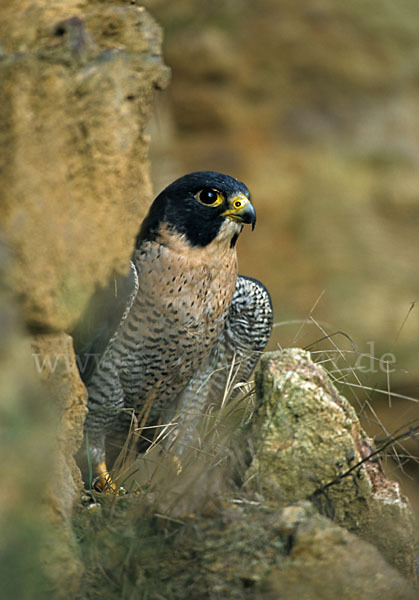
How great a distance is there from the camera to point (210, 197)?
3.90 m

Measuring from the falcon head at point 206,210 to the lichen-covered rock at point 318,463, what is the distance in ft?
4.42

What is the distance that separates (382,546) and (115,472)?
134 centimetres

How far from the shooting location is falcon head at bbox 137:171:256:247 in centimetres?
387

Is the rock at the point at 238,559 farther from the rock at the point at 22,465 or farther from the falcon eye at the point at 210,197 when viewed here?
the falcon eye at the point at 210,197

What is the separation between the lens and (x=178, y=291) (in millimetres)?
3854

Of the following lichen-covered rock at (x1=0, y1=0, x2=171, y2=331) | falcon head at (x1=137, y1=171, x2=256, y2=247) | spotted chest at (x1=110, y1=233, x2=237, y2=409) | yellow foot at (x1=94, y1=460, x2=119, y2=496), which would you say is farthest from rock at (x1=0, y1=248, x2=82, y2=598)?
falcon head at (x1=137, y1=171, x2=256, y2=247)

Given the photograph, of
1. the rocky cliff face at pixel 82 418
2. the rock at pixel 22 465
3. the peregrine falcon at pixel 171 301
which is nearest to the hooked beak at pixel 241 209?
the peregrine falcon at pixel 171 301

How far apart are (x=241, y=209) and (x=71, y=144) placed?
172cm

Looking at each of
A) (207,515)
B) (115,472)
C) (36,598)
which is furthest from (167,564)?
(115,472)

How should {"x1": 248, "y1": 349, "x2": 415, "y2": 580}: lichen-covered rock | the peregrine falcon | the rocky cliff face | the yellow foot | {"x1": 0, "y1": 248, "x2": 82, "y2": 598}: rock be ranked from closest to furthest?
{"x1": 0, "y1": 248, "x2": 82, "y2": 598}: rock, the rocky cliff face, {"x1": 248, "y1": 349, "x2": 415, "y2": 580}: lichen-covered rock, the yellow foot, the peregrine falcon

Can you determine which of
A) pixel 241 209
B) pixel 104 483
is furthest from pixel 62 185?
pixel 241 209

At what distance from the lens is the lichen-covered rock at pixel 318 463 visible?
2.61 meters

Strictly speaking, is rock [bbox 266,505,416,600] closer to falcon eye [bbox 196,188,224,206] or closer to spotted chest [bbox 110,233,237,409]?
spotted chest [bbox 110,233,237,409]

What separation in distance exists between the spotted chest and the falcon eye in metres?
0.24
